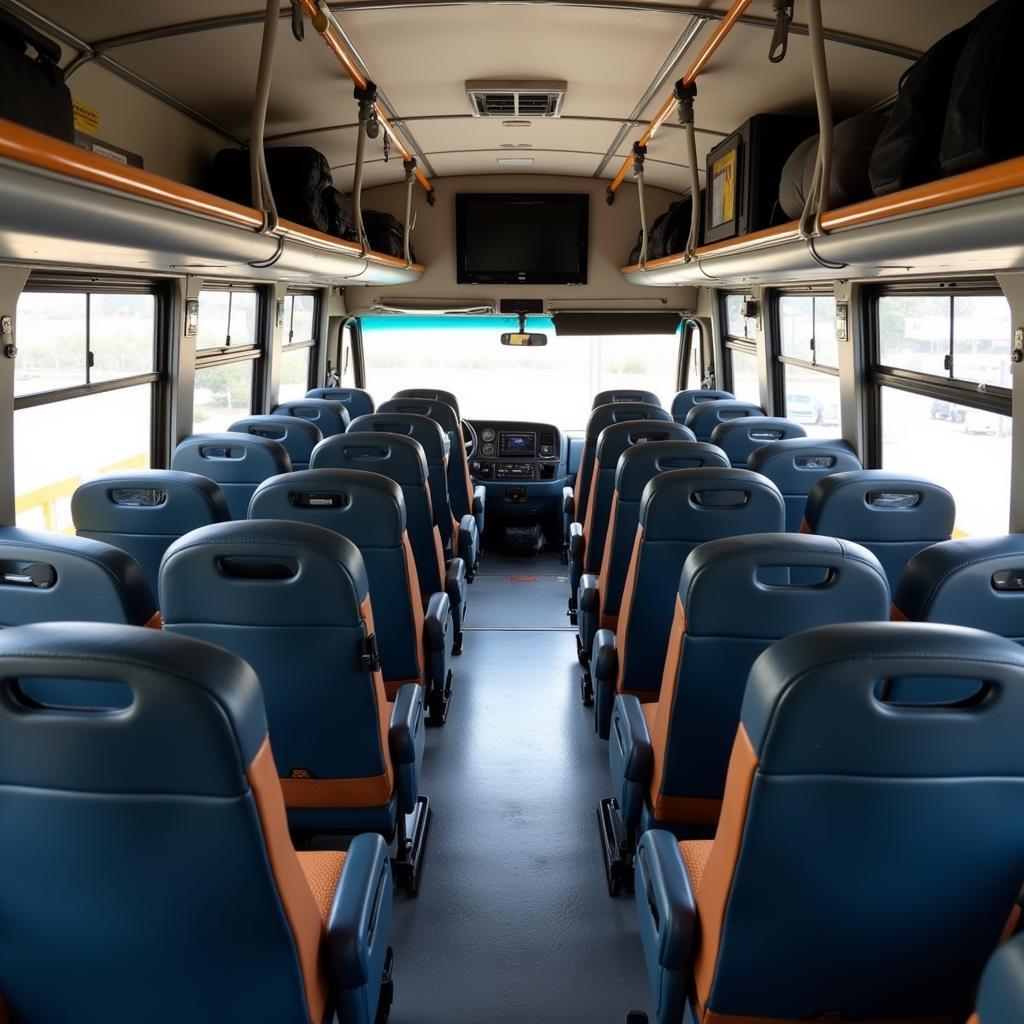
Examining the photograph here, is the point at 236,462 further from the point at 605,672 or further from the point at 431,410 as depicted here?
A: the point at 431,410

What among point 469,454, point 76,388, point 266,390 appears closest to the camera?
point 76,388

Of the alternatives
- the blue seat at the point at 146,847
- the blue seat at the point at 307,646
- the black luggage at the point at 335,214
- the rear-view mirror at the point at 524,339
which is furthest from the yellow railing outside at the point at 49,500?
the rear-view mirror at the point at 524,339

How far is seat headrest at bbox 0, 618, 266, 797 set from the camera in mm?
1427

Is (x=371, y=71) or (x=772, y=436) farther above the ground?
(x=371, y=71)

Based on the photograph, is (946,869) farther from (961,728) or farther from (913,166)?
(913,166)

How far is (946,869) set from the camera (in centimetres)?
171

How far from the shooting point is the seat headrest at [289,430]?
6.32 metres

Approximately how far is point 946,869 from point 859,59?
13.5 ft

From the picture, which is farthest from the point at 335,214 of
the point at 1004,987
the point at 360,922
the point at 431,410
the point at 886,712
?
the point at 1004,987

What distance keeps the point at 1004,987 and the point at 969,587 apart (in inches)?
66.7

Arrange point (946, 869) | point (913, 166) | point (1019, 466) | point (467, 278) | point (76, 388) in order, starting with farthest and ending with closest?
point (467, 278) → point (76, 388) → point (1019, 466) → point (913, 166) → point (946, 869)

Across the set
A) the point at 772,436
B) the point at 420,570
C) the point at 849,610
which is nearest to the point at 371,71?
the point at 420,570

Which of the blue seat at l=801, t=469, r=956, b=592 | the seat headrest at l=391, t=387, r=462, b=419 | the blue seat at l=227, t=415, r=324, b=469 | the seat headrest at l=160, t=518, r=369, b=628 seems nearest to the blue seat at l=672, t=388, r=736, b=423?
the seat headrest at l=391, t=387, r=462, b=419

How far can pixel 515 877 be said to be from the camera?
3.65m
